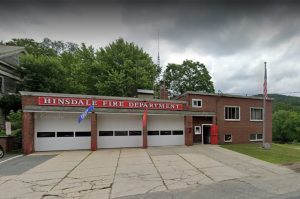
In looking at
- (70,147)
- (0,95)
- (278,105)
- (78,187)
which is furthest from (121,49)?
(278,105)

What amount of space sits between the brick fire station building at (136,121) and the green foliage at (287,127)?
39.8m

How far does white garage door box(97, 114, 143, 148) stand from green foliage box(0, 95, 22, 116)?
996 cm

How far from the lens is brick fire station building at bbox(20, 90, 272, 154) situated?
60.8 feet

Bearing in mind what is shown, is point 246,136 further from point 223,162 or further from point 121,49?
point 121,49

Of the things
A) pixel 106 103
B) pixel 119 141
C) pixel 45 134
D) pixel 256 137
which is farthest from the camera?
pixel 256 137

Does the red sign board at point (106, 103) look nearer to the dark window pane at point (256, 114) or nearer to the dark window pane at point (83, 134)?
the dark window pane at point (83, 134)

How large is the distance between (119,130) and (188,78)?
30383 millimetres

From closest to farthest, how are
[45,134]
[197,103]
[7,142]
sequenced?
[7,142] → [45,134] → [197,103]

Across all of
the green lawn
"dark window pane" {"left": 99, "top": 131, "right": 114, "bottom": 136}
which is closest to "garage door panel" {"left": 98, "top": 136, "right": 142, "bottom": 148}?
"dark window pane" {"left": 99, "top": 131, "right": 114, "bottom": 136}

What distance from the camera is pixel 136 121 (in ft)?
70.6

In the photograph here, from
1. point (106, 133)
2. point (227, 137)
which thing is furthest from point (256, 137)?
point (106, 133)

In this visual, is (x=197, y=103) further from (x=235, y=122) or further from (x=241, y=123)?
(x=241, y=123)

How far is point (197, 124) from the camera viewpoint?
2495 cm

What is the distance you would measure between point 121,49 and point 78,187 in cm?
2825
